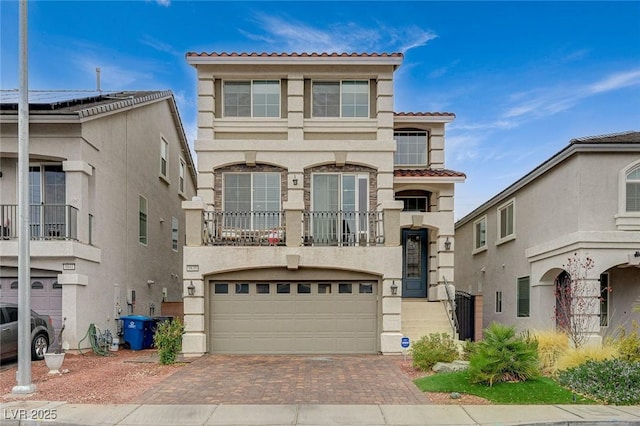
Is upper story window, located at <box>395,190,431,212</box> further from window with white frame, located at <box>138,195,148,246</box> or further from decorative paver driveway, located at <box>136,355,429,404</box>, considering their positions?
window with white frame, located at <box>138,195,148,246</box>

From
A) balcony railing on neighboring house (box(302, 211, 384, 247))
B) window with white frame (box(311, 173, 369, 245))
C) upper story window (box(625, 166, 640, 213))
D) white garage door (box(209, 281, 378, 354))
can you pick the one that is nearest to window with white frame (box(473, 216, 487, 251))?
upper story window (box(625, 166, 640, 213))

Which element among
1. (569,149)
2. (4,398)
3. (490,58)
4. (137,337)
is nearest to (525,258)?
(569,149)

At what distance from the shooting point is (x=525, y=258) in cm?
1673

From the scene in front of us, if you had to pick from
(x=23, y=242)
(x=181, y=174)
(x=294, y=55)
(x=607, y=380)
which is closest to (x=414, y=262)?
(x=294, y=55)

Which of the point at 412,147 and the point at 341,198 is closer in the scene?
the point at 341,198

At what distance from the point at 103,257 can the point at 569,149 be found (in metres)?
14.0

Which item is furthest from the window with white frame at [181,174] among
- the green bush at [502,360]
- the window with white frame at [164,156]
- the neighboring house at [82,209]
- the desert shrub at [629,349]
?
the desert shrub at [629,349]

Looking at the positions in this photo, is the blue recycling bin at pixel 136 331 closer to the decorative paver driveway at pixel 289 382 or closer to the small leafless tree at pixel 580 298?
the decorative paver driveway at pixel 289 382

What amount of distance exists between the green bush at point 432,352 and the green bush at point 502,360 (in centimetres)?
153

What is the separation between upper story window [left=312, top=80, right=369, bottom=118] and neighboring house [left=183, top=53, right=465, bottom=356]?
0.11 feet

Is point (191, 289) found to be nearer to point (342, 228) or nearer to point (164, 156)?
point (342, 228)

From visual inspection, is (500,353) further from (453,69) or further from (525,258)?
(453,69)

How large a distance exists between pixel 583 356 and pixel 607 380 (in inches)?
47.3

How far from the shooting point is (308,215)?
1491 cm
